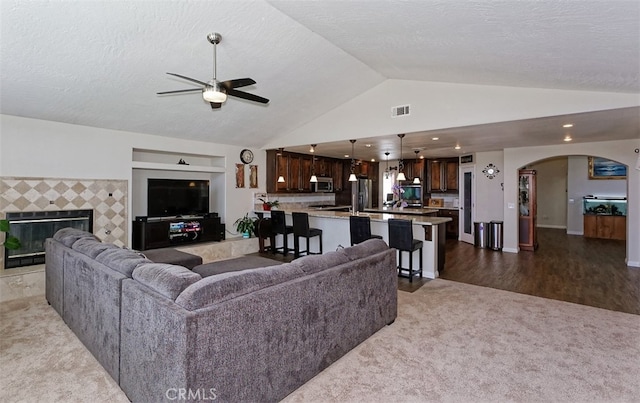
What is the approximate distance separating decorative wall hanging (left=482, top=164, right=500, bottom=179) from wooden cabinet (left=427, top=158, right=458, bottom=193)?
1080mm

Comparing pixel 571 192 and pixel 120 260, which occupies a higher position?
pixel 571 192

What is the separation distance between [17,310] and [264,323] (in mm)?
3712

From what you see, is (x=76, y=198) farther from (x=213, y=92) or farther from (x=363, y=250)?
(x=363, y=250)

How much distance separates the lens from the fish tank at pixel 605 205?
30.4 ft

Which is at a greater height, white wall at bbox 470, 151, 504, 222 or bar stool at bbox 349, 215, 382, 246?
white wall at bbox 470, 151, 504, 222

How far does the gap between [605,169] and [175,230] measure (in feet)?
39.5

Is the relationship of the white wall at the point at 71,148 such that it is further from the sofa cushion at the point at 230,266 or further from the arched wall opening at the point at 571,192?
the arched wall opening at the point at 571,192

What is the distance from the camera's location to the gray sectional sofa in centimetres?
175

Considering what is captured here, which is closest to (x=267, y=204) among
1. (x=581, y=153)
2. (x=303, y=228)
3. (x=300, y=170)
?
(x=300, y=170)

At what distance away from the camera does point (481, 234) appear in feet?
25.7

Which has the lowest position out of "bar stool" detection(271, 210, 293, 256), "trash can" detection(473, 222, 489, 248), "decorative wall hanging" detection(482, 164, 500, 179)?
"trash can" detection(473, 222, 489, 248)

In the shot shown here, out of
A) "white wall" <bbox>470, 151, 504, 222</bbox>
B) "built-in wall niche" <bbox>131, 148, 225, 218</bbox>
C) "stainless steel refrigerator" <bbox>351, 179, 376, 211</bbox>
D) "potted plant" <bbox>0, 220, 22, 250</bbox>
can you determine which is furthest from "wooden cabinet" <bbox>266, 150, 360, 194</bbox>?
"potted plant" <bbox>0, 220, 22, 250</bbox>

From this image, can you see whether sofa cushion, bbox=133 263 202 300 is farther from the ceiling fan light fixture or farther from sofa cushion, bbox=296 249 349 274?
the ceiling fan light fixture

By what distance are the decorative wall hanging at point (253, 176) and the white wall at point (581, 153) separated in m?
5.79
